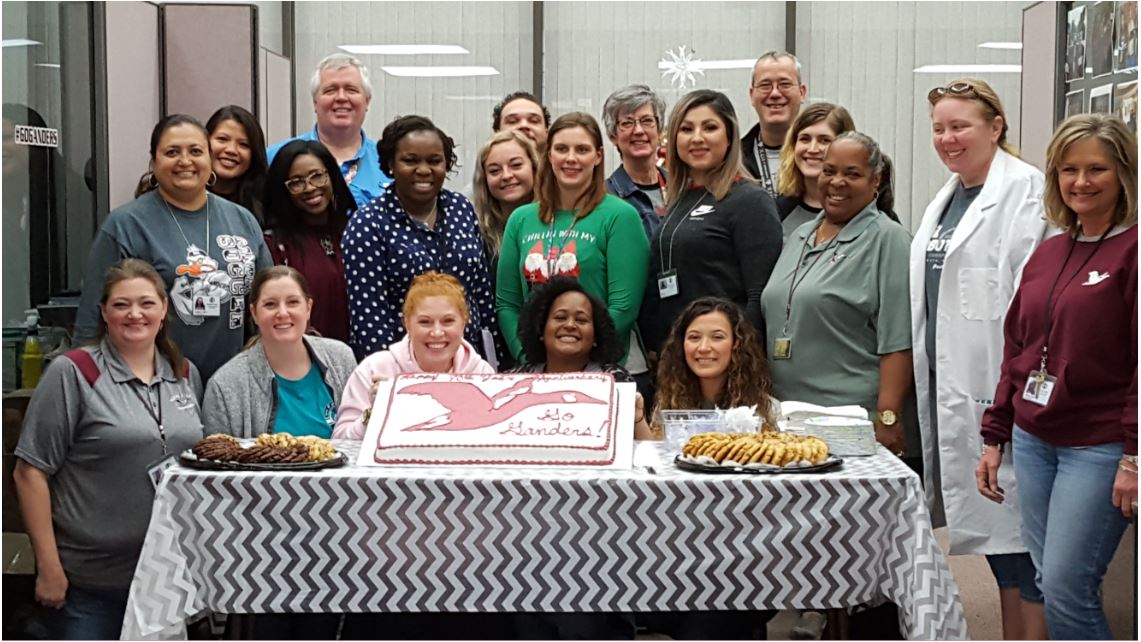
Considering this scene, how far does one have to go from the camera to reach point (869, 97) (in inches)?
312

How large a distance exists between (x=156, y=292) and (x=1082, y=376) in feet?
6.89

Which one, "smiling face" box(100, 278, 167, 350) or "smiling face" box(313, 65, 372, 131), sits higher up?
"smiling face" box(313, 65, 372, 131)

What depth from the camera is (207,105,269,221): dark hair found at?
13.2ft

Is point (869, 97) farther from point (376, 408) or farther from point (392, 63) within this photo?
point (376, 408)

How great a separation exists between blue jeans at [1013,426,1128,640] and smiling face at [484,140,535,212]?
6.30ft

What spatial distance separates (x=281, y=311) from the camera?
318 cm

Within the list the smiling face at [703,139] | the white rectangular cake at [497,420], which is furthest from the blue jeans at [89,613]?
the smiling face at [703,139]

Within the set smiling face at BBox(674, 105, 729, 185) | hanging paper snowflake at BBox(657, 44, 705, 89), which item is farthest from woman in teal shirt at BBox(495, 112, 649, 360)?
hanging paper snowflake at BBox(657, 44, 705, 89)

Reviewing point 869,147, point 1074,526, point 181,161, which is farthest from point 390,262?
point 1074,526

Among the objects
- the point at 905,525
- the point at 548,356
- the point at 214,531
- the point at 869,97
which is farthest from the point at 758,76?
the point at 869,97

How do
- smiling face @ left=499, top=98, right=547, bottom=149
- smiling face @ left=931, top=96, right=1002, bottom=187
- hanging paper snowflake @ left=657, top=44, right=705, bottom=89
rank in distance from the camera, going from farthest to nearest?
hanging paper snowflake @ left=657, top=44, right=705, bottom=89, smiling face @ left=499, top=98, right=547, bottom=149, smiling face @ left=931, top=96, right=1002, bottom=187

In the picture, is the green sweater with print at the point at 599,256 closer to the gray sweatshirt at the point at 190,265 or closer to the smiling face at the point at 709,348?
the smiling face at the point at 709,348

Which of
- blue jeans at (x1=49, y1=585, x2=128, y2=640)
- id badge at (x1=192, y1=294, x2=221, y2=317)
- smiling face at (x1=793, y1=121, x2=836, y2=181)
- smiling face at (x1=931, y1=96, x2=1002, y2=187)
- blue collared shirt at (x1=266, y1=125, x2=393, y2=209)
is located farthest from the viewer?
blue collared shirt at (x1=266, y1=125, x2=393, y2=209)

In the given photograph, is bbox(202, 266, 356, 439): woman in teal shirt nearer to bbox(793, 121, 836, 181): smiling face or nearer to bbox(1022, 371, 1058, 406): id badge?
bbox(793, 121, 836, 181): smiling face
